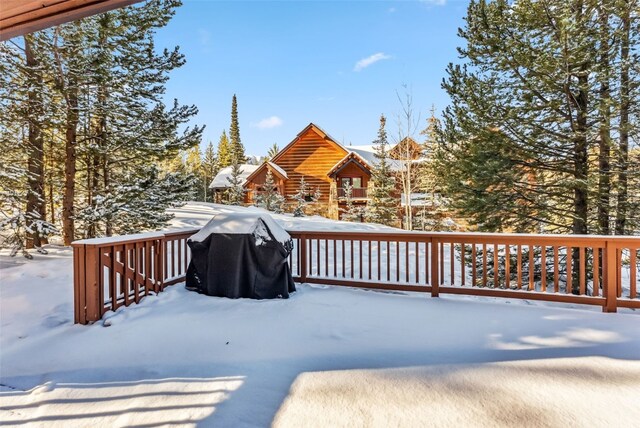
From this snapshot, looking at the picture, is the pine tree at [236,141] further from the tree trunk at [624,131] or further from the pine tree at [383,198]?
the tree trunk at [624,131]

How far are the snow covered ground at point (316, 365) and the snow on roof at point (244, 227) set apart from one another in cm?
90

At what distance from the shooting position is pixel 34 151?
7.21 m

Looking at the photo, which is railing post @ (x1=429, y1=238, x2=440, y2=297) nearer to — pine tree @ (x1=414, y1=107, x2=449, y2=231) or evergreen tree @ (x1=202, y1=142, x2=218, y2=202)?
pine tree @ (x1=414, y1=107, x2=449, y2=231)

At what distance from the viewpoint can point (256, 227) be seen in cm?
423

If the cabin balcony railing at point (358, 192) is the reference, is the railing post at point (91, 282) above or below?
below

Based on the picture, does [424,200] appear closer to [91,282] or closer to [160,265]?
[160,265]

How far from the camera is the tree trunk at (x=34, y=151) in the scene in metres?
6.45

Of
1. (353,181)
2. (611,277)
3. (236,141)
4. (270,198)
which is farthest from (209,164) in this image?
(611,277)

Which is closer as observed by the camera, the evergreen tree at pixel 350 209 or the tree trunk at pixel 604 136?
the tree trunk at pixel 604 136

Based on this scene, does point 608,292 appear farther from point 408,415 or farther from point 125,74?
point 125,74

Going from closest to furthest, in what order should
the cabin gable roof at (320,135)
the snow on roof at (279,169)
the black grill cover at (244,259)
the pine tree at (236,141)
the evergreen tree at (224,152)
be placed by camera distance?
1. the black grill cover at (244,259)
2. the cabin gable roof at (320,135)
3. the snow on roof at (279,169)
4. the pine tree at (236,141)
5. the evergreen tree at (224,152)

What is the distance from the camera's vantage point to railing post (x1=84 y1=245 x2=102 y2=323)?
3.37 metres


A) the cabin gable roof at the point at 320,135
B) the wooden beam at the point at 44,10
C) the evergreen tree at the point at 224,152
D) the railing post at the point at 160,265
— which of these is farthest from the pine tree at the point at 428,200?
the evergreen tree at the point at 224,152

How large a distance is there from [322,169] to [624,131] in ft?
53.7
